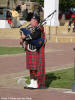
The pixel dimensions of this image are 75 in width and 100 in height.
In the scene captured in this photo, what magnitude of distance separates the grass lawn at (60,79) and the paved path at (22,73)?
0.59m

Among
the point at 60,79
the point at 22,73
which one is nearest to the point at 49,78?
the point at 60,79

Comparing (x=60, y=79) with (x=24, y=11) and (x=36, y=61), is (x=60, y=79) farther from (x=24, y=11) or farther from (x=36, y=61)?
(x=24, y=11)

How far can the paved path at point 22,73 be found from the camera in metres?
10.4

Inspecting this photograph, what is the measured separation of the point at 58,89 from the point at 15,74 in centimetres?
285

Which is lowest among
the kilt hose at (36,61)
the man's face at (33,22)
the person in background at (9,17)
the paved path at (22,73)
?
the person in background at (9,17)

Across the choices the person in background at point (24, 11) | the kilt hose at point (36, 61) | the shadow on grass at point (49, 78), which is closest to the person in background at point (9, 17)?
the person in background at point (24, 11)

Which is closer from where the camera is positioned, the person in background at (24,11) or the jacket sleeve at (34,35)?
the jacket sleeve at (34,35)

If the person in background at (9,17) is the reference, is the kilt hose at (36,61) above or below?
above

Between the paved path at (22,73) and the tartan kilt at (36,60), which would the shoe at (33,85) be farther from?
the tartan kilt at (36,60)

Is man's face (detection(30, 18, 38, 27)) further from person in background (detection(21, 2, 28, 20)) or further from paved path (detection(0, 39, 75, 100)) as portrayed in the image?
person in background (detection(21, 2, 28, 20))

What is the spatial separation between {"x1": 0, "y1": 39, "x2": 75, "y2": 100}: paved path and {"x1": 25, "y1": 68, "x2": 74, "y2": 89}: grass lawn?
0.59 metres

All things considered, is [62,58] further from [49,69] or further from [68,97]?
[68,97]

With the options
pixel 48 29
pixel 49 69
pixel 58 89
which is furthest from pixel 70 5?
pixel 58 89

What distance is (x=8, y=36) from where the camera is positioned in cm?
3241
